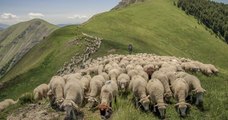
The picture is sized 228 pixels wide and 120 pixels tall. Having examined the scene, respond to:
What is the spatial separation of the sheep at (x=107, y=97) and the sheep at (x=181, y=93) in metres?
3.28

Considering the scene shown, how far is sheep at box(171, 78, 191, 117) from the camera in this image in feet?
65.1

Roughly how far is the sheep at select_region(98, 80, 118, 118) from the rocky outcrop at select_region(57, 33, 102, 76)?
72.5 feet

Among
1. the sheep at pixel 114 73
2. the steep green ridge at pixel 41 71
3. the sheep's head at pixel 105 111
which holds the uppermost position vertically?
the sheep at pixel 114 73

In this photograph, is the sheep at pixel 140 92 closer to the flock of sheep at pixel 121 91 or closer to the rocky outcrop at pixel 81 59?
the flock of sheep at pixel 121 91

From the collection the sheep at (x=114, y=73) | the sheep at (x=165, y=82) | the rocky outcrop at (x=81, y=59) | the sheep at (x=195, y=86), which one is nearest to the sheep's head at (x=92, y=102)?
the sheep at (x=165, y=82)

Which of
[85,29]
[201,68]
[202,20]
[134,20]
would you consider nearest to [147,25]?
[134,20]

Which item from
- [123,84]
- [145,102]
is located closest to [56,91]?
[123,84]

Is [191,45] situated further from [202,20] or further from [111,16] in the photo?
[202,20]

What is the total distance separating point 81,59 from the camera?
158 ft

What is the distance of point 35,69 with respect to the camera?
175 feet

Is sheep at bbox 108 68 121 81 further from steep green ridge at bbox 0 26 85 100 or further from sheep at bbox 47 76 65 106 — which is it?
steep green ridge at bbox 0 26 85 100

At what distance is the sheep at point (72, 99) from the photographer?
60.7 ft

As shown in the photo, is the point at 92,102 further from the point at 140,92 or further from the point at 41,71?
the point at 41,71

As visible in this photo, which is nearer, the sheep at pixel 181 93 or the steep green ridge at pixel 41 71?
the sheep at pixel 181 93
